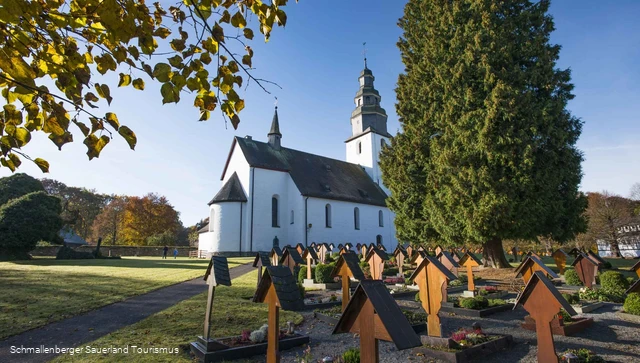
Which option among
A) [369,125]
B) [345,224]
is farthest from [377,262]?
[369,125]

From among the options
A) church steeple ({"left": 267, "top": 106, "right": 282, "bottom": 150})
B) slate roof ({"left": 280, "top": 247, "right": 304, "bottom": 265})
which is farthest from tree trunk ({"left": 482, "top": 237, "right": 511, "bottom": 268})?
church steeple ({"left": 267, "top": 106, "right": 282, "bottom": 150})

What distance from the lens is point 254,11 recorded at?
337 centimetres

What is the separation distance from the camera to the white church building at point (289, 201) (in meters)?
31.0

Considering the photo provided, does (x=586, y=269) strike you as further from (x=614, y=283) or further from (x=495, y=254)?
(x=495, y=254)

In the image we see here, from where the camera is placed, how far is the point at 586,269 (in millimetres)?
11820

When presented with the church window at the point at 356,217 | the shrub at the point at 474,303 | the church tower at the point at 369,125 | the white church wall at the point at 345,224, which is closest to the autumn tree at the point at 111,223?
the white church wall at the point at 345,224

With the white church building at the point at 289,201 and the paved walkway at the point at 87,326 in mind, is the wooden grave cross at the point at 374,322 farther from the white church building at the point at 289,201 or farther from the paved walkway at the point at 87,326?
the white church building at the point at 289,201

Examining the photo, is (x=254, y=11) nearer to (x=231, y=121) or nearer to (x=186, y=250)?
(x=231, y=121)

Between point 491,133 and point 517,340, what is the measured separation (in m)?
10.8

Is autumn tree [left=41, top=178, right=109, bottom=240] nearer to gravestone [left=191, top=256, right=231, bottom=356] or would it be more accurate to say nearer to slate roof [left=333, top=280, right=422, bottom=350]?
gravestone [left=191, top=256, right=231, bottom=356]

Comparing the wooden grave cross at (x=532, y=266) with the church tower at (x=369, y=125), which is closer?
the wooden grave cross at (x=532, y=266)

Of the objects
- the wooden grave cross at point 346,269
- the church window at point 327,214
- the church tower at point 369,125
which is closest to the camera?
the wooden grave cross at point 346,269

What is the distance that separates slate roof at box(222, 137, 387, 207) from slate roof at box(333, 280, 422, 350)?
1158 inches

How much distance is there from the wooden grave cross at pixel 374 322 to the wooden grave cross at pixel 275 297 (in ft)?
3.19
